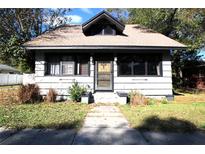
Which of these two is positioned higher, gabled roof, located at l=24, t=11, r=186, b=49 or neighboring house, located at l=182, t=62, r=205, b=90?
gabled roof, located at l=24, t=11, r=186, b=49

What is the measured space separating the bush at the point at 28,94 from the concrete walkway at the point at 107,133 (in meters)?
5.03

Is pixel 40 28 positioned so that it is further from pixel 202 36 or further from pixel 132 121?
pixel 132 121

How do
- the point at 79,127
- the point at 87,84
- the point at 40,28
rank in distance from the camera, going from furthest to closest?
the point at 40,28
the point at 87,84
the point at 79,127

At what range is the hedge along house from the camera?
44.4 ft

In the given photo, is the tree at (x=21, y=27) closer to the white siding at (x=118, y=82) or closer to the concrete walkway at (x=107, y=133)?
the white siding at (x=118, y=82)

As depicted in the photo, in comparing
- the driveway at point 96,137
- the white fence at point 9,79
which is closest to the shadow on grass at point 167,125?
the driveway at point 96,137

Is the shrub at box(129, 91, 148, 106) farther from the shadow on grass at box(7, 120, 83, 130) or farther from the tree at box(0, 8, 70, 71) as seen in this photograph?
the tree at box(0, 8, 70, 71)

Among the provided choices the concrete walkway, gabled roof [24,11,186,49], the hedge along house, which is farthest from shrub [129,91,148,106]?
the concrete walkway

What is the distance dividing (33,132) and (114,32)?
1019cm

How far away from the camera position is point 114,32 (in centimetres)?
1525

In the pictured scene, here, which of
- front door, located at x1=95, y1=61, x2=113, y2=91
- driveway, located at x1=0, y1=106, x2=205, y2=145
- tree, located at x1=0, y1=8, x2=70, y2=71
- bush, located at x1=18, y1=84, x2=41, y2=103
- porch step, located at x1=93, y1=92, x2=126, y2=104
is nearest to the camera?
driveway, located at x1=0, y1=106, x2=205, y2=145

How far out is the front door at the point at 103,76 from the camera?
543 inches

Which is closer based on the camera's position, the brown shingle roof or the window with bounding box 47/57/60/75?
the brown shingle roof
